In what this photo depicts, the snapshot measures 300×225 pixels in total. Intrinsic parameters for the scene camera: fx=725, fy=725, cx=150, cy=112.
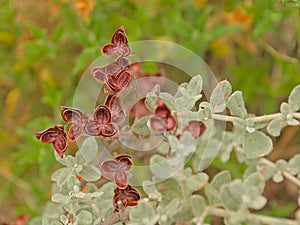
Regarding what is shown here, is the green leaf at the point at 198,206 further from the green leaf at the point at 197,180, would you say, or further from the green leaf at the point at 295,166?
the green leaf at the point at 295,166

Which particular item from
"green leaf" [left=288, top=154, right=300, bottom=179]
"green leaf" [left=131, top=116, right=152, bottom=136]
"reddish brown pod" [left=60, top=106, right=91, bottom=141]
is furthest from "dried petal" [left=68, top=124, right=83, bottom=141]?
"green leaf" [left=288, top=154, right=300, bottom=179]

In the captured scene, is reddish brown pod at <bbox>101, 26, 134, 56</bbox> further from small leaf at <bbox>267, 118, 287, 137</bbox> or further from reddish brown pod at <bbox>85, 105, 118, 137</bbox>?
small leaf at <bbox>267, 118, 287, 137</bbox>

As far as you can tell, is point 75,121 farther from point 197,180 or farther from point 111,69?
point 197,180

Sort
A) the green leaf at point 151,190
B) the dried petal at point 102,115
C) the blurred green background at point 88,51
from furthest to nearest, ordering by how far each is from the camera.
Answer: the blurred green background at point 88,51, the green leaf at point 151,190, the dried petal at point 102,115

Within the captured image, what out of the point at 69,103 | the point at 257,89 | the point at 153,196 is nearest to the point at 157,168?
the point at 153,196

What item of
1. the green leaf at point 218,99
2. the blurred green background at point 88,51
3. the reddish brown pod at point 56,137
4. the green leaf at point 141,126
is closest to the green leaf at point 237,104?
the green leaf at point 218,99

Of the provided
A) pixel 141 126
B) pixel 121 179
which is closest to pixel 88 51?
pixel 141 126
